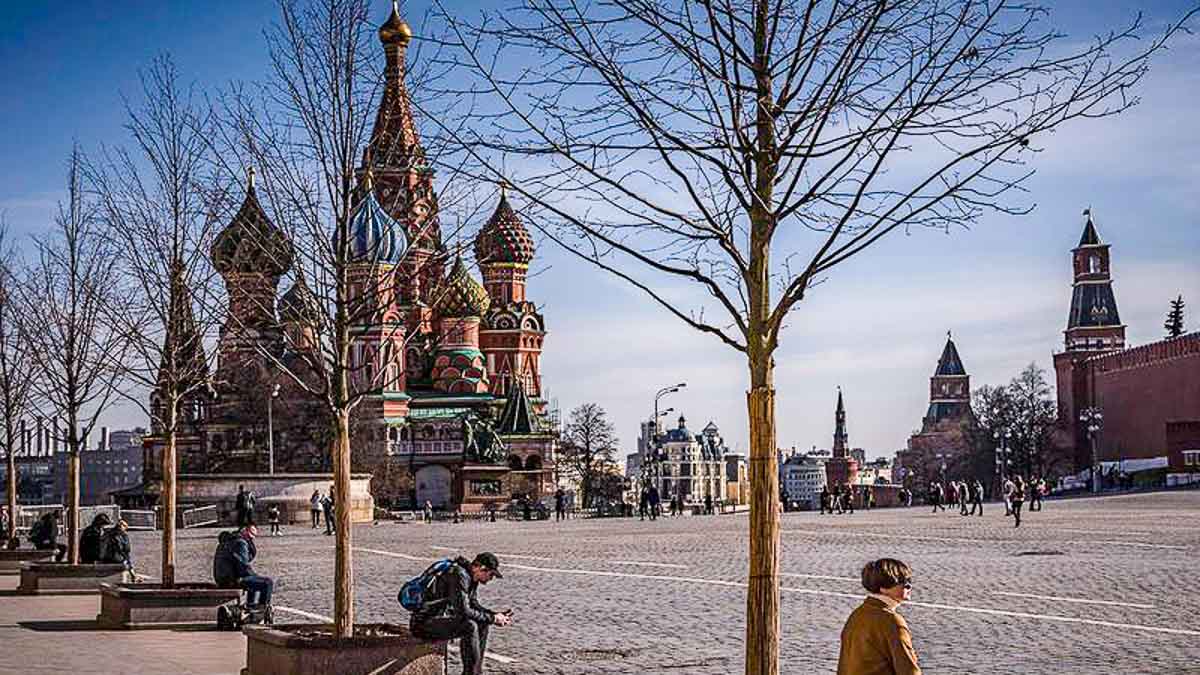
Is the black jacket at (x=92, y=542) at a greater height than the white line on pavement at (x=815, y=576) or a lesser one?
greater

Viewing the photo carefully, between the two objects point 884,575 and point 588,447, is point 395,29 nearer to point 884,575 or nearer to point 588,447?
point 884,575

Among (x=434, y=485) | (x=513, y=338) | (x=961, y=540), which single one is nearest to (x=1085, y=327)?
(x=513, y=338)

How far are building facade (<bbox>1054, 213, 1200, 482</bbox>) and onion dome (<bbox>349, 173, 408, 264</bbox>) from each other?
73111mm

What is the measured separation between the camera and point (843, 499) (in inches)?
2744

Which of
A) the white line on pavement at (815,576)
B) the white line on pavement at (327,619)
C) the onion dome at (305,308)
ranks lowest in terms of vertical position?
the white line on pavement at (327,619)

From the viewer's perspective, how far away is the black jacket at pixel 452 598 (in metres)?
13.1

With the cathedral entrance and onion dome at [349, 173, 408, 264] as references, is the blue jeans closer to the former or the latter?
onion dome at [349, 173, 408, 264]

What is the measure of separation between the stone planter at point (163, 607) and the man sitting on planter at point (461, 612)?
18.1 ft

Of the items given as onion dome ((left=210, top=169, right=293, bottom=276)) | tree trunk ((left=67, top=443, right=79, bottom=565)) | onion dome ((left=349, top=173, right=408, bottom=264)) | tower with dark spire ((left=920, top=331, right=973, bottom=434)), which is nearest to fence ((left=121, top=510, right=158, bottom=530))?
tree trunk ((left=67, top=443, right=79, bottom=565))

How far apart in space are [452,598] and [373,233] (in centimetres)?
378

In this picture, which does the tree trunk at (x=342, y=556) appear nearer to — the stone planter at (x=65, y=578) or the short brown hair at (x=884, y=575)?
the short brown hair at (x=884, y=575)

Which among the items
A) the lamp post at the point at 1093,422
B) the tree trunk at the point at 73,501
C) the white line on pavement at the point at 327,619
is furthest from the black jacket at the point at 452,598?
the lamp post at the point at 1093,422

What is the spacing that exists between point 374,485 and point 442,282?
2922 inches

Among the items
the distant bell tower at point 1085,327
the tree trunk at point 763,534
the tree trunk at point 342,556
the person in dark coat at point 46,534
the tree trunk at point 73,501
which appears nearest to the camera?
the tree trunk at point 763,534
